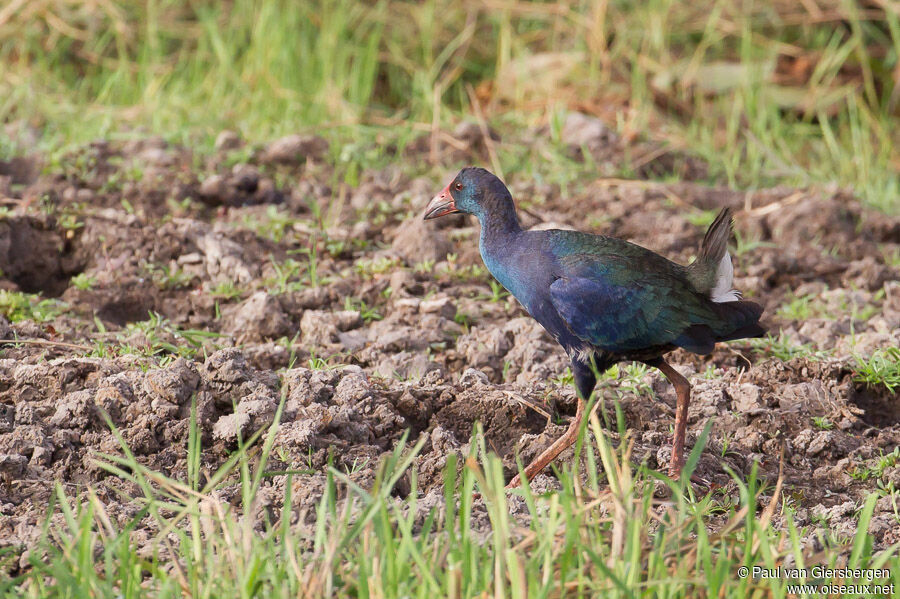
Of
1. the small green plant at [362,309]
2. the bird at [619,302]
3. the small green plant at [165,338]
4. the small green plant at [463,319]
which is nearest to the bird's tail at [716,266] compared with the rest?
the bird at [619,302]

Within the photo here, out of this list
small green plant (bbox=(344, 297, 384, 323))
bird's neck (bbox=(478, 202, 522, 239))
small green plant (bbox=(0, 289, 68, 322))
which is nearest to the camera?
bird's neck (bbox=(478, 202, 522, 239))

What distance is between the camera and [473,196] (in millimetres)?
3740

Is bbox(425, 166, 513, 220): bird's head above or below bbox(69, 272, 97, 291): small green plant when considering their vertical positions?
above

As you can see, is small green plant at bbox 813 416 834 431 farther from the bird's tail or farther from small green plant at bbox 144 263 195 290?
small green plant at bbox 144 263 195 290

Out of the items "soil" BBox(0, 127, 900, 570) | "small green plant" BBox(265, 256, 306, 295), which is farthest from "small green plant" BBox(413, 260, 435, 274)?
"small green plant" BBox(265, 256, 306, 295)

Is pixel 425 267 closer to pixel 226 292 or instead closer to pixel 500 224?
pixel 226 292

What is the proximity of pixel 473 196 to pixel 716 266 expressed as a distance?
0.88 meters

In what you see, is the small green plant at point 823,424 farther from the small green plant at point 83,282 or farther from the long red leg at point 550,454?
the small green plant at point 83,282

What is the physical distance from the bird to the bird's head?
0.57 ft

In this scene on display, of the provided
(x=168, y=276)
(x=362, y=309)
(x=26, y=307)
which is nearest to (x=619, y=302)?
(x=362, y=309)

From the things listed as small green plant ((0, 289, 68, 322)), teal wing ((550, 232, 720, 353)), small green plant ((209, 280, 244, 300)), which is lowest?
small green plant ((209, 280, 244, 300))

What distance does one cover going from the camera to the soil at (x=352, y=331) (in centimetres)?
319

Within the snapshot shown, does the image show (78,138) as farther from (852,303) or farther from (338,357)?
(852,303)

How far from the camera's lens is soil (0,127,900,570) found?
319 cm
